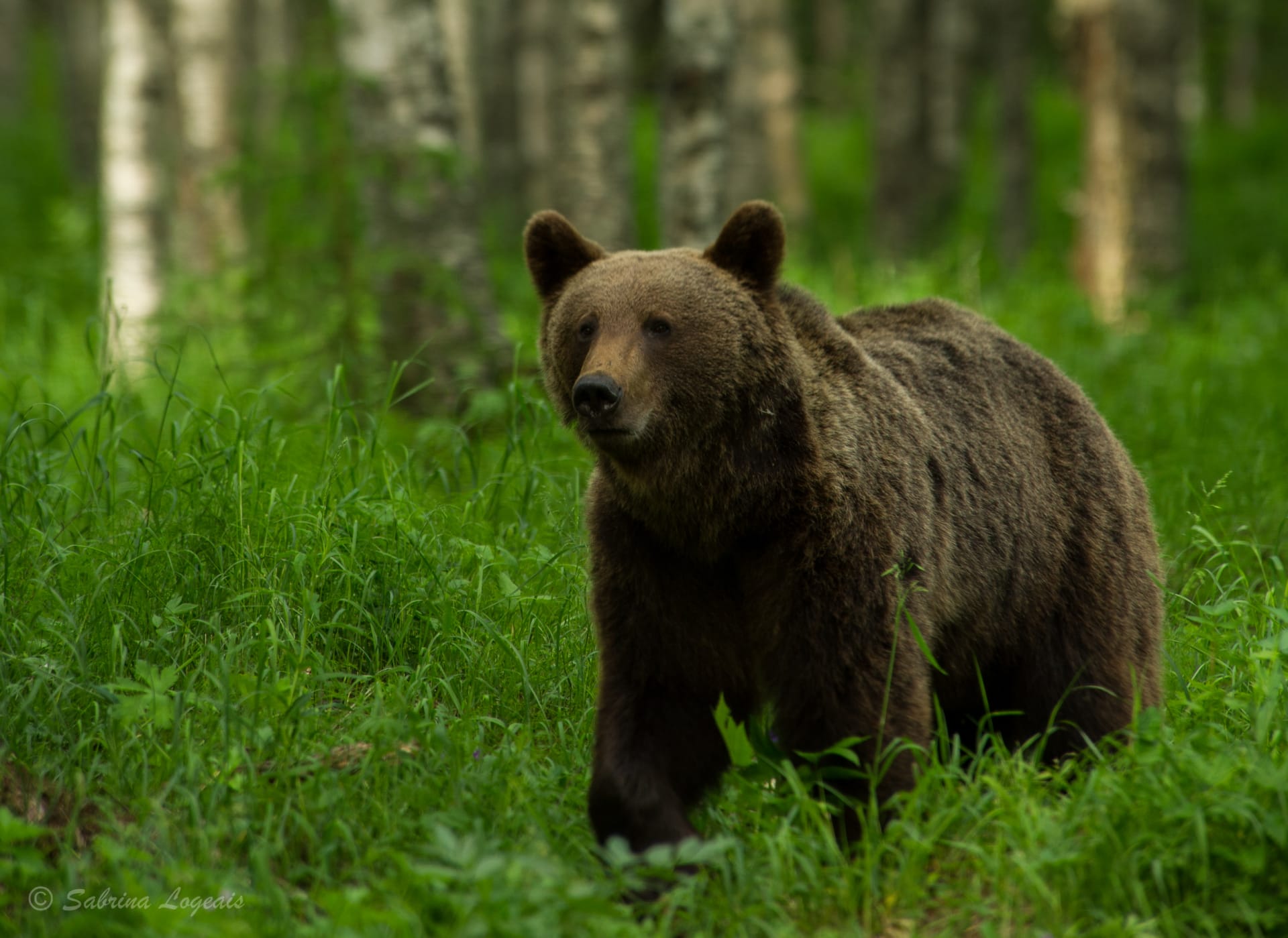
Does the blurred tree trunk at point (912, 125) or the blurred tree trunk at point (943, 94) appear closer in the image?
the blurred tree trunk at point (912, 125)

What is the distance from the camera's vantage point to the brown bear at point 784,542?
315 cm

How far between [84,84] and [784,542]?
16.9 metres

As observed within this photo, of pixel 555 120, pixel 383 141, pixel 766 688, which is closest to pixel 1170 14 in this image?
pixel 555 120

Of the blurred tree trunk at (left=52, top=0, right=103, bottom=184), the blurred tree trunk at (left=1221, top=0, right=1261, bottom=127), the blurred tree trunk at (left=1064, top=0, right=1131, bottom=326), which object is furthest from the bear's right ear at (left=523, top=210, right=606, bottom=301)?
the blurred tree trunk at (left=1221, top=0, right=1261, bottom=127)

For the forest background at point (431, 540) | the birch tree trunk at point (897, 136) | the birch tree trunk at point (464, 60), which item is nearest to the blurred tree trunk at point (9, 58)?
the birch tree trunk at point (464, 60)

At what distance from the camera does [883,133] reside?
13.4m

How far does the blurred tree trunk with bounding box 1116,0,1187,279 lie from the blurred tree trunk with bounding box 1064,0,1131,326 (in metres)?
0.09

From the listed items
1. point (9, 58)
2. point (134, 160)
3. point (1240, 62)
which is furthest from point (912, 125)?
point (1240, 62)

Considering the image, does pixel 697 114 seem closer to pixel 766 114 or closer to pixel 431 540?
pixel 431 540

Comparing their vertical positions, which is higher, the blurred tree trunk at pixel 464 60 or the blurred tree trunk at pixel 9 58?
the blurred tree trunk at pixel 9 58

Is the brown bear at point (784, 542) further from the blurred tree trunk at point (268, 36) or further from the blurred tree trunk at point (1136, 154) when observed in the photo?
the blurred tree trunk at point (268, 36)

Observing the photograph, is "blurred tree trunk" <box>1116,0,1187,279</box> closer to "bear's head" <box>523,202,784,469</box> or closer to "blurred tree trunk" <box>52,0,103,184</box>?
"bear's head" <box>523,202,784,469</box>

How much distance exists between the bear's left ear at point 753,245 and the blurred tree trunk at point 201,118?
7646mm

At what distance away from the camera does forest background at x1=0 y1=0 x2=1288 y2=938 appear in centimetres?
277
